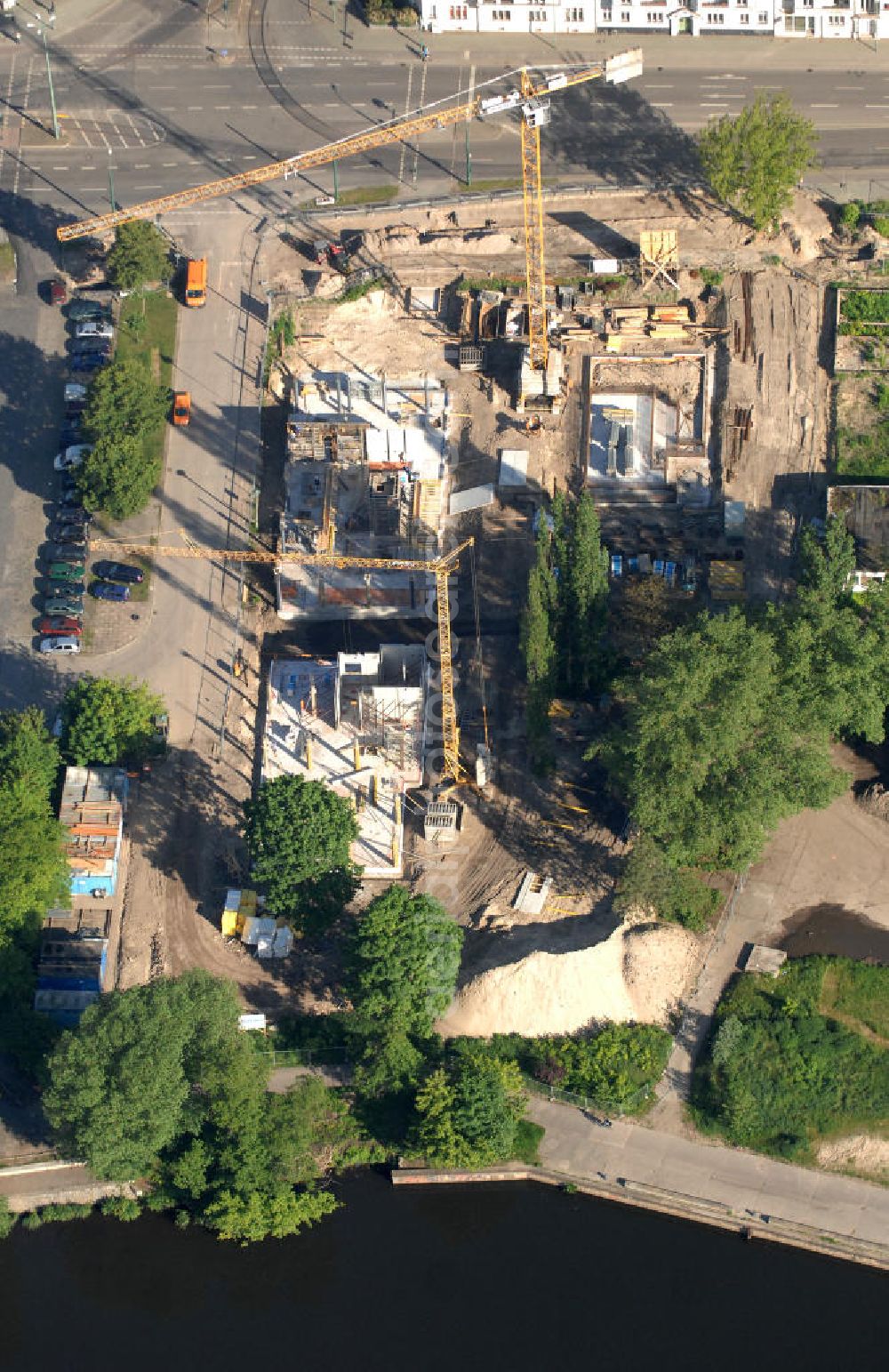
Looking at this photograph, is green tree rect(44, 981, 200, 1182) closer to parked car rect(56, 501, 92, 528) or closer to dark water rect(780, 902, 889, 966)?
dark water rect(780, 902, 889, 966)

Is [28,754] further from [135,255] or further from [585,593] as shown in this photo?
[135,255]

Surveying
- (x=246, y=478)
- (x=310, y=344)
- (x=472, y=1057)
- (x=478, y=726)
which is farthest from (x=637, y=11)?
(x=472, y=1057)

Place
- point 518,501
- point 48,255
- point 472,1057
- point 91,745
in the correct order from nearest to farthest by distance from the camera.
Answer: point 472,1057
point 91,745
point 518,501
point 48,255

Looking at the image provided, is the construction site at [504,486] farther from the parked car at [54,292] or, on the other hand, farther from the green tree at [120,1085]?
the parked car at [54,292]

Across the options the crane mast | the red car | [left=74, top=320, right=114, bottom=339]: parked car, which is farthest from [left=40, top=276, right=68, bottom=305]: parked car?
the red car

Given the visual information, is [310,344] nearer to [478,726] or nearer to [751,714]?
[478,726]

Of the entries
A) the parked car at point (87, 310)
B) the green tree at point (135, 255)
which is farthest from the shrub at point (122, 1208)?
the green tree at point (135, 255)
